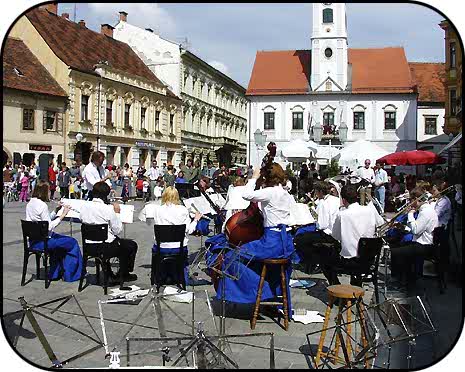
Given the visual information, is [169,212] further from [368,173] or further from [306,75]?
[306,75]

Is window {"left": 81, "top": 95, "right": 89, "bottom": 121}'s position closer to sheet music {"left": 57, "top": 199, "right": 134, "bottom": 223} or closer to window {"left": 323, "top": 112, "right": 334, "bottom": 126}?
sheet music {"left": 57, "top": 199, "right": 134, "bottom": 223}

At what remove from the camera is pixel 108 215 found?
666cm

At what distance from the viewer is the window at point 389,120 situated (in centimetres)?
3772

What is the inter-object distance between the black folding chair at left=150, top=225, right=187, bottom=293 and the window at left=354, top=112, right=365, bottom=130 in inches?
1321

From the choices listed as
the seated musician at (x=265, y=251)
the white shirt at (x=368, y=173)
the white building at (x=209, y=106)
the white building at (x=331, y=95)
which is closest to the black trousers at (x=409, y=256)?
the seated musician at (x=265, y=251)

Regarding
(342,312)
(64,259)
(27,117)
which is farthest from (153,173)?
(342,312)

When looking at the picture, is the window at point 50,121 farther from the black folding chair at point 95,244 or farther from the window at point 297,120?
the window at point 297,120

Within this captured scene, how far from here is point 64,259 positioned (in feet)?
23.2

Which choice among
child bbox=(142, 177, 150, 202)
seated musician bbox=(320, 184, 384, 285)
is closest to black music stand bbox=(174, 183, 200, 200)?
seated musician bbox=(320, 184, 384, 285)

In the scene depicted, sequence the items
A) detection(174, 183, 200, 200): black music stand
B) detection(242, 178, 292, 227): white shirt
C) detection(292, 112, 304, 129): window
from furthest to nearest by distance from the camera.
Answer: detection(292, 112, 304, 129): window → detection(174, 183, 200, 200): black music stand → detection(242, 178, 292, 227): white shirt

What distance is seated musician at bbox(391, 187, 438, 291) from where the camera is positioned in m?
6.69

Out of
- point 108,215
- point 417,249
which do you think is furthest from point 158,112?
point 417,249

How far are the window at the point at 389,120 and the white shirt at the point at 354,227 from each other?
33380 mm

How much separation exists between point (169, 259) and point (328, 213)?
2.31m
